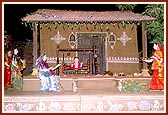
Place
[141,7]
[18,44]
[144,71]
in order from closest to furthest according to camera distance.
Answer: [144,71] → [18,44] → [141,7]

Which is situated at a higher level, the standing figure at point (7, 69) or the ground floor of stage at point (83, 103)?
the standing figure at point (7, 69)

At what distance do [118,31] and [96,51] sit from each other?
1.61 m

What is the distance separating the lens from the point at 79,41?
1662cm

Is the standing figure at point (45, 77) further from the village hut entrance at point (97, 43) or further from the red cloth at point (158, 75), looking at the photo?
the red cloth at point (158, 75)

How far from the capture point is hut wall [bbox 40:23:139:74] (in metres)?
16.5

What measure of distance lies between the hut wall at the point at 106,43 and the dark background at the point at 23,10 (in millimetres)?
4812

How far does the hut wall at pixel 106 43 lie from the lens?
16516 millimetres

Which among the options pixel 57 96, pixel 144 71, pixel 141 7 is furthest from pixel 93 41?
pixel 141 7

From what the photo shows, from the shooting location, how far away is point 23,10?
22797 millimetres

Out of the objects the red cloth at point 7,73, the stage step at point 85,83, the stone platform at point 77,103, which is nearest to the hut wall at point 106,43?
the stage step at point 85,83

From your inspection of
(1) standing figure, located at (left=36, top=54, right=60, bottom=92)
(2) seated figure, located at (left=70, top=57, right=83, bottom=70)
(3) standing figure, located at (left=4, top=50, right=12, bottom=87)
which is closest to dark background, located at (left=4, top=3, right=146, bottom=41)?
(3) standing figure, located at (left=4, top=50, right=12, bottom=87)

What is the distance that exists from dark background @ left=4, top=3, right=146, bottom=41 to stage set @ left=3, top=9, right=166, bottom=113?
16.8 ft

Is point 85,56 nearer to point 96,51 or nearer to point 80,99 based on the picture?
point 96,51

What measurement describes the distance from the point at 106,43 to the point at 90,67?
1.54m
